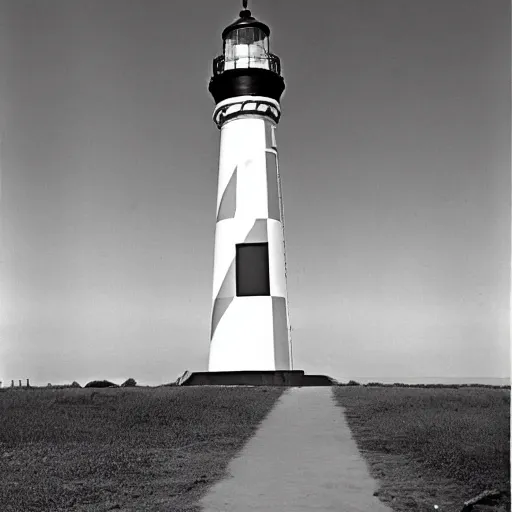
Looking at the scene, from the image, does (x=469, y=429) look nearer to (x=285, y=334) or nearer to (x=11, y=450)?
(x=11, y=450)

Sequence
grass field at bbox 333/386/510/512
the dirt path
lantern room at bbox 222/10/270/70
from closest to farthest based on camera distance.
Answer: the dirt path, grass field at bbox 333/386/510/512, lantern room at bbox 222/10/270/70

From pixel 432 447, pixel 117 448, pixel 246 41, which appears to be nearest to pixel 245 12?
pixel 246 41

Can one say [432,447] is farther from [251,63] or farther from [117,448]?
[251,63]

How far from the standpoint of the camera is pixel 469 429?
413 inches

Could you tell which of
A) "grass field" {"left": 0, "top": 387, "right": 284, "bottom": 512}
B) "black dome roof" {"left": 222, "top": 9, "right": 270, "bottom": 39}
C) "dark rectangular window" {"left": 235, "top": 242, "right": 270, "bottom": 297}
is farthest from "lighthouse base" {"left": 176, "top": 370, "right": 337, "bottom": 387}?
"black dome roof" {"left": 222, "top": 9, "right": 270, "bottom": 39}

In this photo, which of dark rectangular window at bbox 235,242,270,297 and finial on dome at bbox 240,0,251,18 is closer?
dark rectangular window at bbox 235,242,270,297

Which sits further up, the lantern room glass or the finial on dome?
the finial on dome

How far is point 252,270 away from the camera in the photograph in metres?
22.8

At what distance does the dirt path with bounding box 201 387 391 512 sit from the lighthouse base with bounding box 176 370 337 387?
958 cm

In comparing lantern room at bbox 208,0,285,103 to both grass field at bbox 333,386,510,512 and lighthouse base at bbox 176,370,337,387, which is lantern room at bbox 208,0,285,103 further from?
grass field at bbox 333,386,510,512

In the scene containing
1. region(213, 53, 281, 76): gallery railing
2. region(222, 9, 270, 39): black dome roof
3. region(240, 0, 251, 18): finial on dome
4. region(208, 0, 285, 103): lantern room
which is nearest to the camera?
region(208, 0, 285, 103): lantern room

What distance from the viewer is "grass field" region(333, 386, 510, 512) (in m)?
6.62

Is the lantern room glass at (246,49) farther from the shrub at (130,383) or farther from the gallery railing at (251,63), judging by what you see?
the shrub at (130,383)

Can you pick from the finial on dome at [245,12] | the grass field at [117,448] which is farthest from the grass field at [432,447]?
the finial on dome at [245,12]
